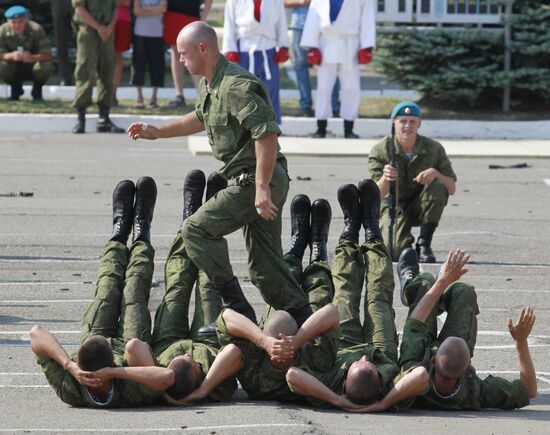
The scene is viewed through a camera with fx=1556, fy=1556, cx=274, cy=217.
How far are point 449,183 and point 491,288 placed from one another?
121 centimetres

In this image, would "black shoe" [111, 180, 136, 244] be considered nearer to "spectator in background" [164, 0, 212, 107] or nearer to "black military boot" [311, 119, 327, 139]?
"black military boot" [311, 119, 327, 139]

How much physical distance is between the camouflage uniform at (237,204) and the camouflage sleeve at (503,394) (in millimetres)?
1270

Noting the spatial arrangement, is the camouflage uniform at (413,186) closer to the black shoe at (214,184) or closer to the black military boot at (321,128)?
the black shoe at (214,184)

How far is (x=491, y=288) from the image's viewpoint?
12.7m

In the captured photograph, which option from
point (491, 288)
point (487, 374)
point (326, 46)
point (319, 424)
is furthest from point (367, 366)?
point (326, 46)

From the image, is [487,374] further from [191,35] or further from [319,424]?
[191,35]

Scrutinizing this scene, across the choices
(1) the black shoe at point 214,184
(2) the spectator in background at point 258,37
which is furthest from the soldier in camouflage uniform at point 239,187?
(2) the spectator in background at point 258,37

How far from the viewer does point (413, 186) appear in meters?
13.6

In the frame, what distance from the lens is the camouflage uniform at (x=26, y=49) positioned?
23.0 meters

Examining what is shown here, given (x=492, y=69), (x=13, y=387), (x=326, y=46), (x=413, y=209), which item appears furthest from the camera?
(x=492, y=69)

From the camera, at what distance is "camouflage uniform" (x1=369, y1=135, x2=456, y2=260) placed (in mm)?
13430

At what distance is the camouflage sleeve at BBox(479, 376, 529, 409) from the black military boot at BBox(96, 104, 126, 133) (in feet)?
42.4

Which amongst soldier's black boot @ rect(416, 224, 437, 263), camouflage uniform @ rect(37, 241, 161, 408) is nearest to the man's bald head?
camouflage uniform @ rect(37, 241, 161, 408)

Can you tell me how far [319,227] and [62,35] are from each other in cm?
1431
